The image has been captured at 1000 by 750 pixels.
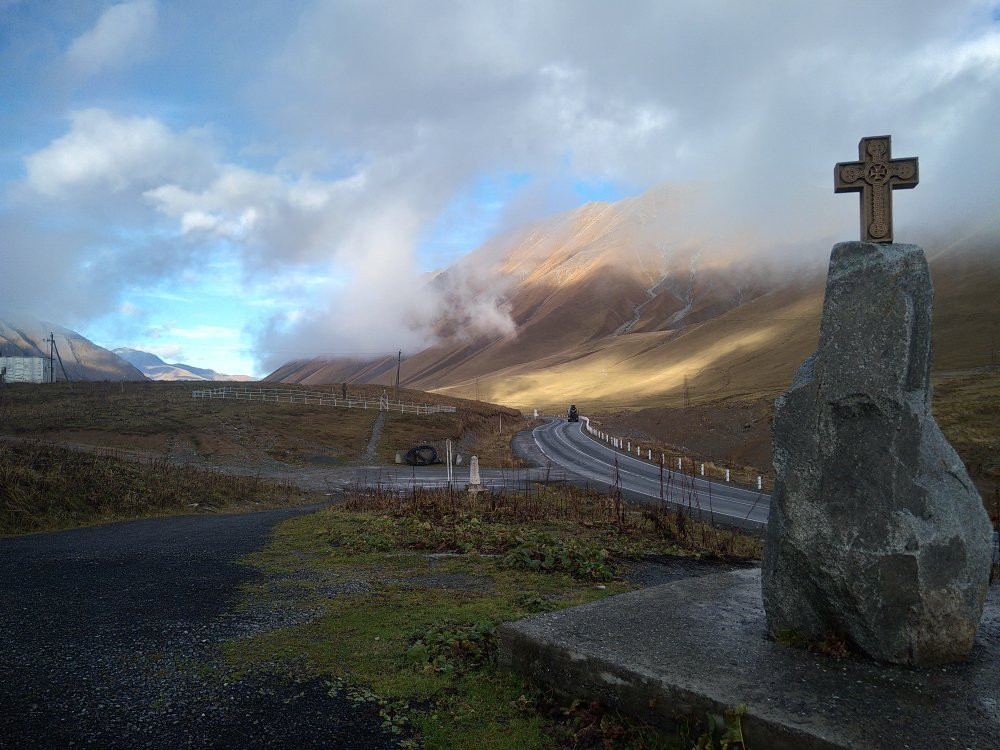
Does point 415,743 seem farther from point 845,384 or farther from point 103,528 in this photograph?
point 103,528

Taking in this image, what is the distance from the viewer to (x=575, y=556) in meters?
9.44

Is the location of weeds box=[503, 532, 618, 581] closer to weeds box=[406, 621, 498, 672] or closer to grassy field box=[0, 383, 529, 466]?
weeds box=[406, 621, 498, 672]

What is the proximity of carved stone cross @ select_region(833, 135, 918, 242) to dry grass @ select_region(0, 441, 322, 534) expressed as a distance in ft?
48.0

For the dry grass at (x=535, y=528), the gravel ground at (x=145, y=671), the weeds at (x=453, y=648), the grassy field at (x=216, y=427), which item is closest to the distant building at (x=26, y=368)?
the grassy field at (x=216, y=427)

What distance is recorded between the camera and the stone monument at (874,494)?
486cm

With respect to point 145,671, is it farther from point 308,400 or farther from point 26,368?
point 26,368

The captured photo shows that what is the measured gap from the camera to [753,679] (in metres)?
4.58

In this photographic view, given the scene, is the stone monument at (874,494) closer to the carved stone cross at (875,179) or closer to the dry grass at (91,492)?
the carved stone cross at (875,179)

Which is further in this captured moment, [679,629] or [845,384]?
[679,629]

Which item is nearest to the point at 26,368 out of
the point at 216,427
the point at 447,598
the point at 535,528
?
the point at 216,427

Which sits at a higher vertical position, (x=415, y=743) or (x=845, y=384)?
(x=845, y=384)

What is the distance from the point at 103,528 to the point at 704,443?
45242 millimetres

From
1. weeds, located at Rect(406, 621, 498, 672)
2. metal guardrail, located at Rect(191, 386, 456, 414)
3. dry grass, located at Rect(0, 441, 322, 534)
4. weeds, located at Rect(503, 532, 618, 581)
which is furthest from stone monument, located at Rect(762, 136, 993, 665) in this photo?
metal guardrail, located at Rect(191, 386, 456, 414)

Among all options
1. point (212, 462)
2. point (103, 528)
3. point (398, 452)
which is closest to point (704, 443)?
point (398, 452)
